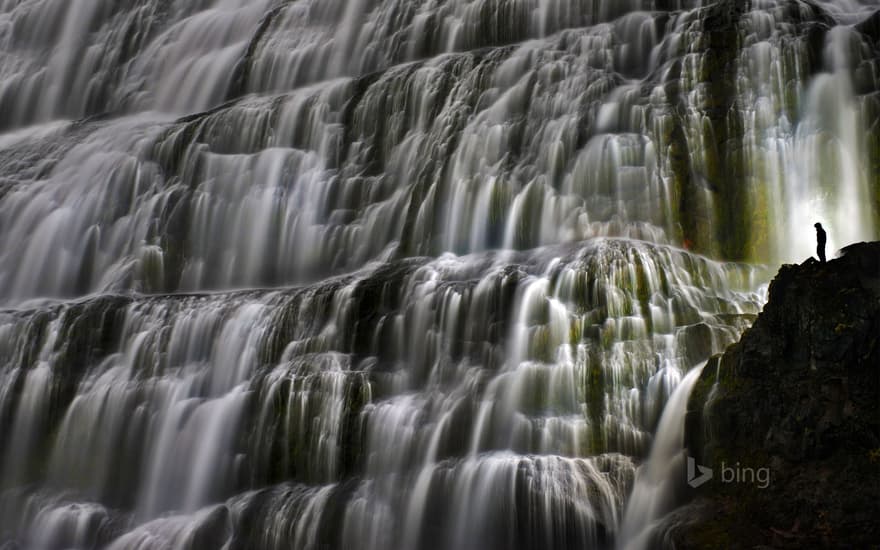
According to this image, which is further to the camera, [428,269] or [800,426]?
[428,269]

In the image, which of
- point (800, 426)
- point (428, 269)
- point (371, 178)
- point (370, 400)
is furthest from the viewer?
point (371, 178)

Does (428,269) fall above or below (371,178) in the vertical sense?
below

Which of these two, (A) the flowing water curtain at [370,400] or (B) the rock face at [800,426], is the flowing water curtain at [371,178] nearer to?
(A) the flowing water curtain at [370,400]

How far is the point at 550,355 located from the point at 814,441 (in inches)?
136

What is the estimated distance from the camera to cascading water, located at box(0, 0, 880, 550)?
36.7ft

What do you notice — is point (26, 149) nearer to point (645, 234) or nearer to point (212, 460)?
point (212, 460)

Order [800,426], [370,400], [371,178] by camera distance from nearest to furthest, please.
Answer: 1. [800,426]
2. [370,400]
3. [371,178]

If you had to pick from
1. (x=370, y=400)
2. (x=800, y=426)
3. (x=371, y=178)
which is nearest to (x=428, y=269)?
(x=370, y=400)

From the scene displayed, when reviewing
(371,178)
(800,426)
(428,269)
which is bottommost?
(800,426)

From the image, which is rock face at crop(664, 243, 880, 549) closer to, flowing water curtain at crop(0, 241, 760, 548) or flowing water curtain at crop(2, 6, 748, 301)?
flowing water curtain at crop(0, 241, 760, 548)

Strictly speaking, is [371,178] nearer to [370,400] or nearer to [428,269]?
[428,269]

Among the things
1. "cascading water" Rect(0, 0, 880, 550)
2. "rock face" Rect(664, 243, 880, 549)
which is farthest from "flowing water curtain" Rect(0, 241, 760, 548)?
"rock face" Rect(664, 243, 880, 549)

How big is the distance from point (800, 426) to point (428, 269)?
5651 mm

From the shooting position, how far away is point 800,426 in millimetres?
9016
